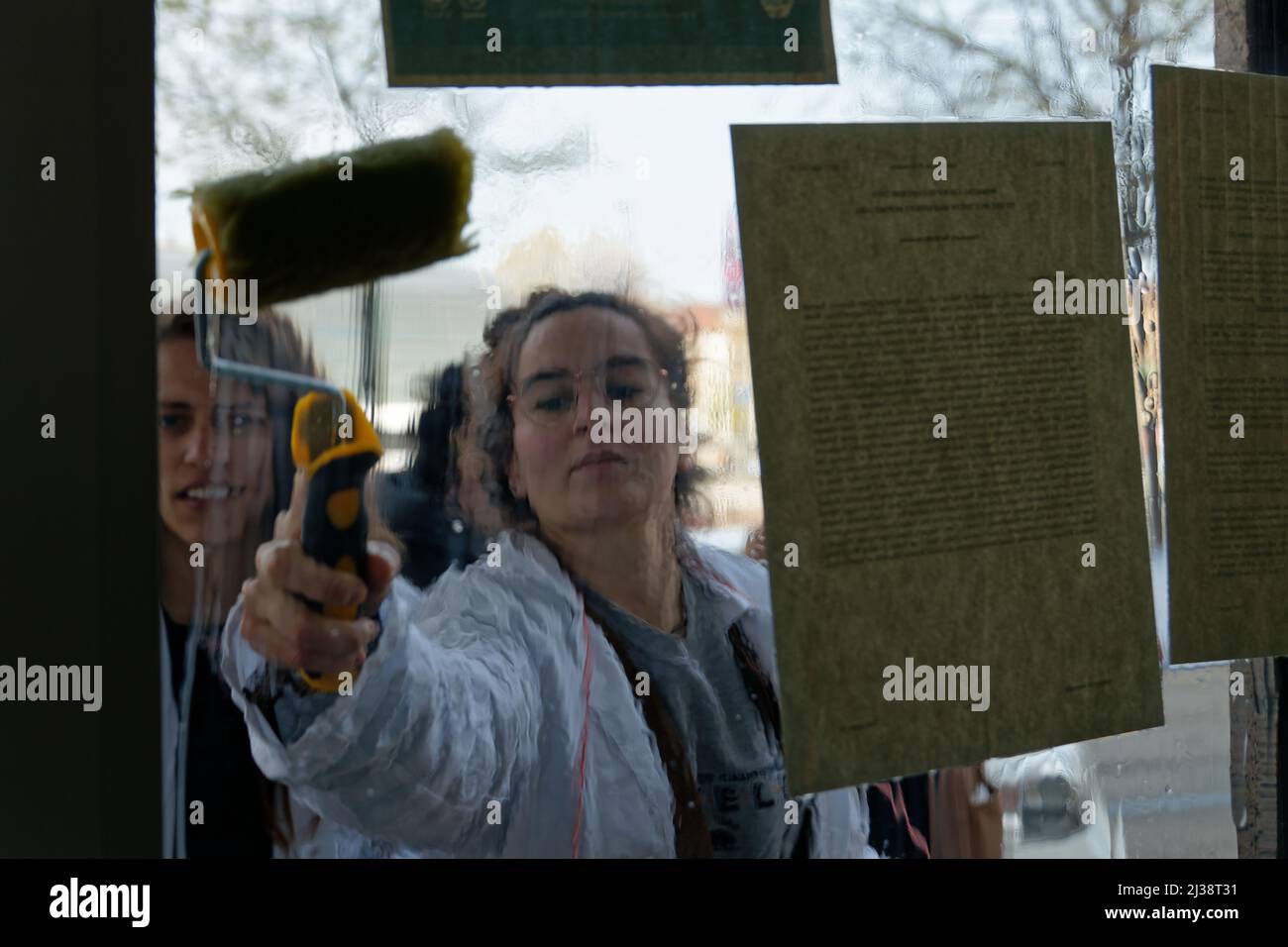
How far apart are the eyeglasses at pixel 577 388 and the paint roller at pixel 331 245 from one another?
0.18 m

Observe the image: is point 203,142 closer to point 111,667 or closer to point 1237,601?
point 111,667

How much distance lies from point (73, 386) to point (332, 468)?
Result: 1.03ft

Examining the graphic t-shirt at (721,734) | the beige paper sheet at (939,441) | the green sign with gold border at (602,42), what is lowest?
the graphic t-shirt at (721,734)

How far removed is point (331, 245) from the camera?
4.44 feet

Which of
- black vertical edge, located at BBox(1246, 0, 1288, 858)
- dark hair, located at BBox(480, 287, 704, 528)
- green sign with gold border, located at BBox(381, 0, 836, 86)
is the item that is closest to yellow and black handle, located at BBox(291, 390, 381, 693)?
dark hair, located at BBox(480, 287, 704, 528)

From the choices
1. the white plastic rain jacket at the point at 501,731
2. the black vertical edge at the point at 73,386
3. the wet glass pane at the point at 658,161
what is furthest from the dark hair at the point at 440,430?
the black vertical edge at the point at 73,386

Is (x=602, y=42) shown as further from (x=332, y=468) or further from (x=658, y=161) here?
(x=332, y=468)

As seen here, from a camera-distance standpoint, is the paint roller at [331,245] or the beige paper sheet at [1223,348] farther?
the beige paper sheet at [1223,348]

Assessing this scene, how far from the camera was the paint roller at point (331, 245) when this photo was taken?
1.34 metres

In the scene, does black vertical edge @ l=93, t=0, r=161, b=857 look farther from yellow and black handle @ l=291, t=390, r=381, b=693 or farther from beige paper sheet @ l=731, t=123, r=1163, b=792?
beige paper sheet @ l=731, t=123, r=1163, b=792

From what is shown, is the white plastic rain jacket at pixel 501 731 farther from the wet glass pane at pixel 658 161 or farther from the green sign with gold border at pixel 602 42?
the green sign with gold border at pixel 602 42

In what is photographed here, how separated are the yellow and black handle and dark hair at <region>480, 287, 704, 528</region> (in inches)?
5.8

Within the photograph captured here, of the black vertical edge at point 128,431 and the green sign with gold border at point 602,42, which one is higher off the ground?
the green sign with gold border at point 602,42
